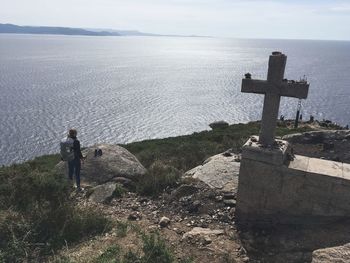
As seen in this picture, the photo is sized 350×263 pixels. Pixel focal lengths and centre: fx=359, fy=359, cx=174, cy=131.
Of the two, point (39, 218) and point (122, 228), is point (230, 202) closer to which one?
point (122, 228)

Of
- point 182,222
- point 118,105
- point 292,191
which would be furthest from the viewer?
point 118,105

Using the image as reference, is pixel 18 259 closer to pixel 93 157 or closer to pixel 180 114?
pixel 93 157

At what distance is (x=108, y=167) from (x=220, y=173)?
14.1 ft

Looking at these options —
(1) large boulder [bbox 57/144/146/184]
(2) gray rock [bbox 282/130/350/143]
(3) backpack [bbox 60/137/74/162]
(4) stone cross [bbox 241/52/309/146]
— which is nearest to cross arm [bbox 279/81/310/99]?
(4) stone cross [bbox 241/52/309/146]

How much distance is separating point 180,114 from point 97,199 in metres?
56.0

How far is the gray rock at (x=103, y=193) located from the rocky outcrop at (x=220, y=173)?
2.79 metres

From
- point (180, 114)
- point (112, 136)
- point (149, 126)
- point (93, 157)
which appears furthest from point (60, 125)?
point (93, 157)

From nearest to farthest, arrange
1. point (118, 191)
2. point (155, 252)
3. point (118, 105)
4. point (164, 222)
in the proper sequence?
point (155, 252), point (164, 222), point (118, 191), point (118, 105)

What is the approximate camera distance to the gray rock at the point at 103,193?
11.2 meters

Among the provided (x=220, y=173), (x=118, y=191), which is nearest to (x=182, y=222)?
(x=118, y=191)

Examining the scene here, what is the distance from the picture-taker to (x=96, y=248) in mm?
8047

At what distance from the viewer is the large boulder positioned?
1336cm

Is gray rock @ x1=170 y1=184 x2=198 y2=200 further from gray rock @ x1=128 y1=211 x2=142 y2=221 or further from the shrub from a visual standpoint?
gray rock @ x1=128 y1=211 x2=142 y2=221

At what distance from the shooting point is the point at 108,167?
13.7 m
